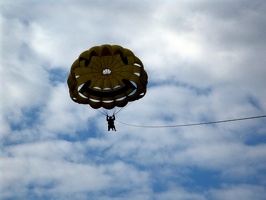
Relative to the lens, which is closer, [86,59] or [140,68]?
[86,59]

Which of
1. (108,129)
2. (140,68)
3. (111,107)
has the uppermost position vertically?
(140,68)

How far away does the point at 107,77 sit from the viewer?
24156 mm

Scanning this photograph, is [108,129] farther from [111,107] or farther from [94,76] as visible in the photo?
[94,76]

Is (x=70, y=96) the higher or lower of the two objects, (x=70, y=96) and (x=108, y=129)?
the higher

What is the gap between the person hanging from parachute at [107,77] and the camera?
22.1 meters

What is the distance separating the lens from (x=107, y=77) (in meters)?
24.2

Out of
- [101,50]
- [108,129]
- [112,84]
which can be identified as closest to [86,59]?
[101,50]

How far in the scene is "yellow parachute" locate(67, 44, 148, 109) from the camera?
22094mm

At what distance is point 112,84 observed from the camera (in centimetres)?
2420

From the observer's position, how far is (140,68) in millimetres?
23234

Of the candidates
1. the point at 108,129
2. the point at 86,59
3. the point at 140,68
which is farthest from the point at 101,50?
the point at 108,129

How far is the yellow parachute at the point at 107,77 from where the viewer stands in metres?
22.1

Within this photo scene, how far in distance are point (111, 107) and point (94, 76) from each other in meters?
2.25

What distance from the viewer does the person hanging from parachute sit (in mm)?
22109
